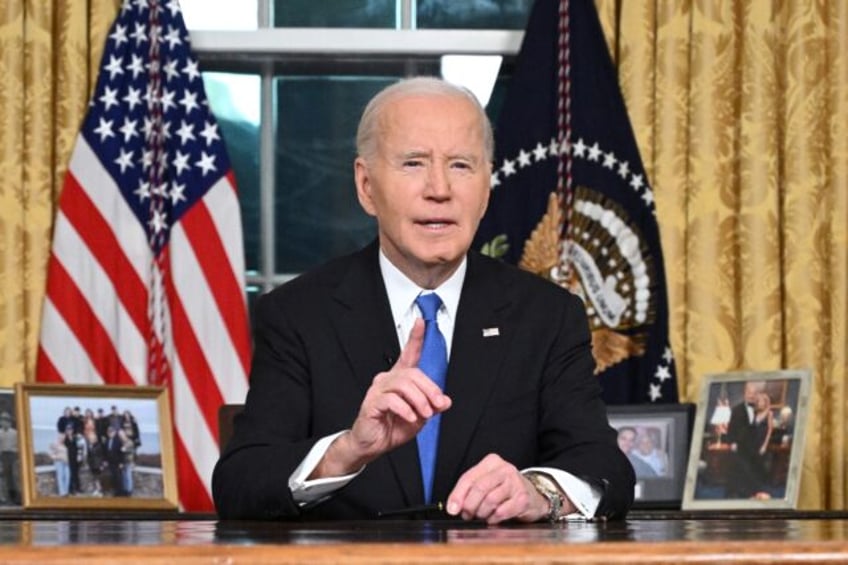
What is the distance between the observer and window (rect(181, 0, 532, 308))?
447cm

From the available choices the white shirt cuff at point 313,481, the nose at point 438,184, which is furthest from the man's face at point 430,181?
the white shirt cuff at point 313,481

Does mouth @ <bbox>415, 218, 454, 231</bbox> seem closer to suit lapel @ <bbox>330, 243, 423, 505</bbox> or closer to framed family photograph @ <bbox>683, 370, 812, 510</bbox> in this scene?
suit lapel @ <bbox>330, 243, 423, 505</bbox>

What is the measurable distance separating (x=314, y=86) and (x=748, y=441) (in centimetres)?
147

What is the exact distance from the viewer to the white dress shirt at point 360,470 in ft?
7.97

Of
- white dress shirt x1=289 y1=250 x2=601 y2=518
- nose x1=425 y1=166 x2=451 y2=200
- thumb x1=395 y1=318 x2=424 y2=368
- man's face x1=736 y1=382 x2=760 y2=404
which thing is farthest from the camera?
man's face x1=736 y1=382 x2=760 y2=404

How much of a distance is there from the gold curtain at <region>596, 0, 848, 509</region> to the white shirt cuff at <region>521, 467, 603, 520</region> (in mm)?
1800

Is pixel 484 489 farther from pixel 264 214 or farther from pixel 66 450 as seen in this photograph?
pixel 264 214

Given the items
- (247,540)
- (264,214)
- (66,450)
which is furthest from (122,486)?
(247,540)

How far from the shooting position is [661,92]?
4281 millimetres

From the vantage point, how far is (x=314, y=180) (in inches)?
179

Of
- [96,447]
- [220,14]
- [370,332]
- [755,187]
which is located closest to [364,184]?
[370,332]

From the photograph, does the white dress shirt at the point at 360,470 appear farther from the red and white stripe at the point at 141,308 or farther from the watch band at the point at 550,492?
the red and white stripe at the point at 141,308

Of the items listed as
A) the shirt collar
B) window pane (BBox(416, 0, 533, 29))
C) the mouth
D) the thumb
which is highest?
window pane (BBox(416, 0, 533, 29))

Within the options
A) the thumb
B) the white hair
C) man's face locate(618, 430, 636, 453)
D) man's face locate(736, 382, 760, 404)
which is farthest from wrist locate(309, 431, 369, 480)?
man's face locate(736, 382, 760, 404)
